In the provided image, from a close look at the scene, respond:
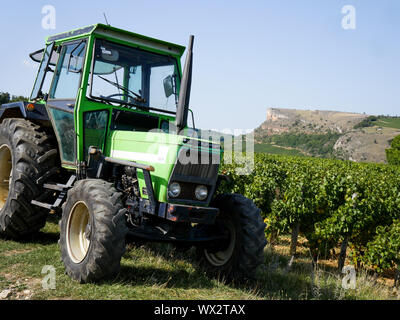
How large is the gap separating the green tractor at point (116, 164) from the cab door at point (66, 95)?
0.02 m

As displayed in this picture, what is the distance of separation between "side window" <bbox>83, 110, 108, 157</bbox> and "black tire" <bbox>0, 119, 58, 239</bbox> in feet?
2.78

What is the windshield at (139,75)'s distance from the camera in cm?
532

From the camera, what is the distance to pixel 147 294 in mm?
4180

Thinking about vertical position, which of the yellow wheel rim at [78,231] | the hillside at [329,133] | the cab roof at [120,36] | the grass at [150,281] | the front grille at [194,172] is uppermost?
the hillside at [329,133]

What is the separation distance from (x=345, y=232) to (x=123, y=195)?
633cm

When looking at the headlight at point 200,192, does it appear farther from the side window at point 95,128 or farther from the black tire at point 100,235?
the side window at point 95,128

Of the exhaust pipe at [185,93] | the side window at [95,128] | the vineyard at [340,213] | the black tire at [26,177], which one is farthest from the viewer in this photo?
the vineyard at [340,213]

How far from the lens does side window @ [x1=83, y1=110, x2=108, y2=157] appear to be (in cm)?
515

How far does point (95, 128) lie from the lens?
521 cm

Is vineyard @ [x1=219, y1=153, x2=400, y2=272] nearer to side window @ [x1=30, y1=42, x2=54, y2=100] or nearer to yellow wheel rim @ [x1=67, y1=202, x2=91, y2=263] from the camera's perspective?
yellow wheel rim @ [x1=67, y1=202, x2=91, y2=263]

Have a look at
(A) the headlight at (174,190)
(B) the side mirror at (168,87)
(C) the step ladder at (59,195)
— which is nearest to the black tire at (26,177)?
(C) the step ladder at (59,195)

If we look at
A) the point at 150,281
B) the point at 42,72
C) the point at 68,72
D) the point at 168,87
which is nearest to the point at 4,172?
the point at 42,72

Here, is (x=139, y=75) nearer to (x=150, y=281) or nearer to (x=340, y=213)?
(x=150, y=281)

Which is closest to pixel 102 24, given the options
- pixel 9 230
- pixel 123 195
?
pixel 123 195
